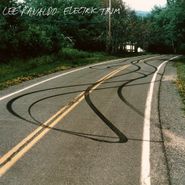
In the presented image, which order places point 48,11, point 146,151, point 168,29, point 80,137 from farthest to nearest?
point 168,29, point 48,11, point 80,137, point 146,151

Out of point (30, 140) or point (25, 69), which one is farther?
point (25, 69)

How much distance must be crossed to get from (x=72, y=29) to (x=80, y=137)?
1539 inches

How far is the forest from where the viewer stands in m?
26.2

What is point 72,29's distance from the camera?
47125mm

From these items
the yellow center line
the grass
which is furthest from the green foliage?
the yellow center line

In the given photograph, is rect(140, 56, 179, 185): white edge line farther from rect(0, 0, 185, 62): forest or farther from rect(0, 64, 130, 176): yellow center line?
rect(0, 0, 185, 62): forest

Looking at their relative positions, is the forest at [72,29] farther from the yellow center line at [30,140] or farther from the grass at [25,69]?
→ the yellow center line at [30,140]

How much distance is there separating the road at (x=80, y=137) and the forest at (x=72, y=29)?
11163 millimetres

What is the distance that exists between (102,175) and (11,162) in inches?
75.2

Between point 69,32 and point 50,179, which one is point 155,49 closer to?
point 69,32

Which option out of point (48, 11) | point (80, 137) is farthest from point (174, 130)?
point (48, 11)

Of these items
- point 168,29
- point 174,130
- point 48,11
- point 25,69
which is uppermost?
point 48,11

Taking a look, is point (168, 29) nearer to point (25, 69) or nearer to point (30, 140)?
point (25, 69)

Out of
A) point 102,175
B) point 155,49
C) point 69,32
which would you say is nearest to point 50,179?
point 102,175
